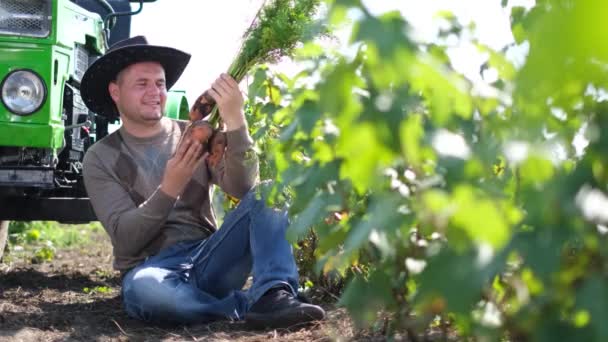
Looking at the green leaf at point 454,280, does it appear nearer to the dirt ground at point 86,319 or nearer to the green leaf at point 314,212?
the green leaf at point 314,212

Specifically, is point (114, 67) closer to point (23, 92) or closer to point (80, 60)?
point (23, 92)

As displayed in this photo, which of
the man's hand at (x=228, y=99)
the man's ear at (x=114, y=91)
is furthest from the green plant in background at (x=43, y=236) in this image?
the man's hand at (x=228, y=99)

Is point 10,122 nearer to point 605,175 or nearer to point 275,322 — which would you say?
point 275,322

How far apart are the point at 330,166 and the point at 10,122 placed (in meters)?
3.38

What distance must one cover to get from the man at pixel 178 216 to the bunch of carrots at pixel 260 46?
7cm

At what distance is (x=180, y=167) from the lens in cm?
369

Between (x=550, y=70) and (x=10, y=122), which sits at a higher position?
(x=10, y=122)

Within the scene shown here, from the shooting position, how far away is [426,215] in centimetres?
128

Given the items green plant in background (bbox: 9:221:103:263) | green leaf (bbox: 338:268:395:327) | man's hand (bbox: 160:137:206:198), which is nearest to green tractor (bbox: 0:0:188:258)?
man's hand (bbox: 160:137:206:198)

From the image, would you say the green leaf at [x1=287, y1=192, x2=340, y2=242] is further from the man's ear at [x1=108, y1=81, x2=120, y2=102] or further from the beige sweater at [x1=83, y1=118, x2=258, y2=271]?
the man's ear at [x1=108, y1=81, x2=120, y2=102]

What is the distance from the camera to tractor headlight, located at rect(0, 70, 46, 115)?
4877 millimetres

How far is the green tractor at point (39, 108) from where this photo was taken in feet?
16.0

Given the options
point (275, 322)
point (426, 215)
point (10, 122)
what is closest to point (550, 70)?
point (426, 215)

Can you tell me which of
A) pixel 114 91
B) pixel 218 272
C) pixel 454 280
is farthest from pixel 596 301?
pixel 114 91
